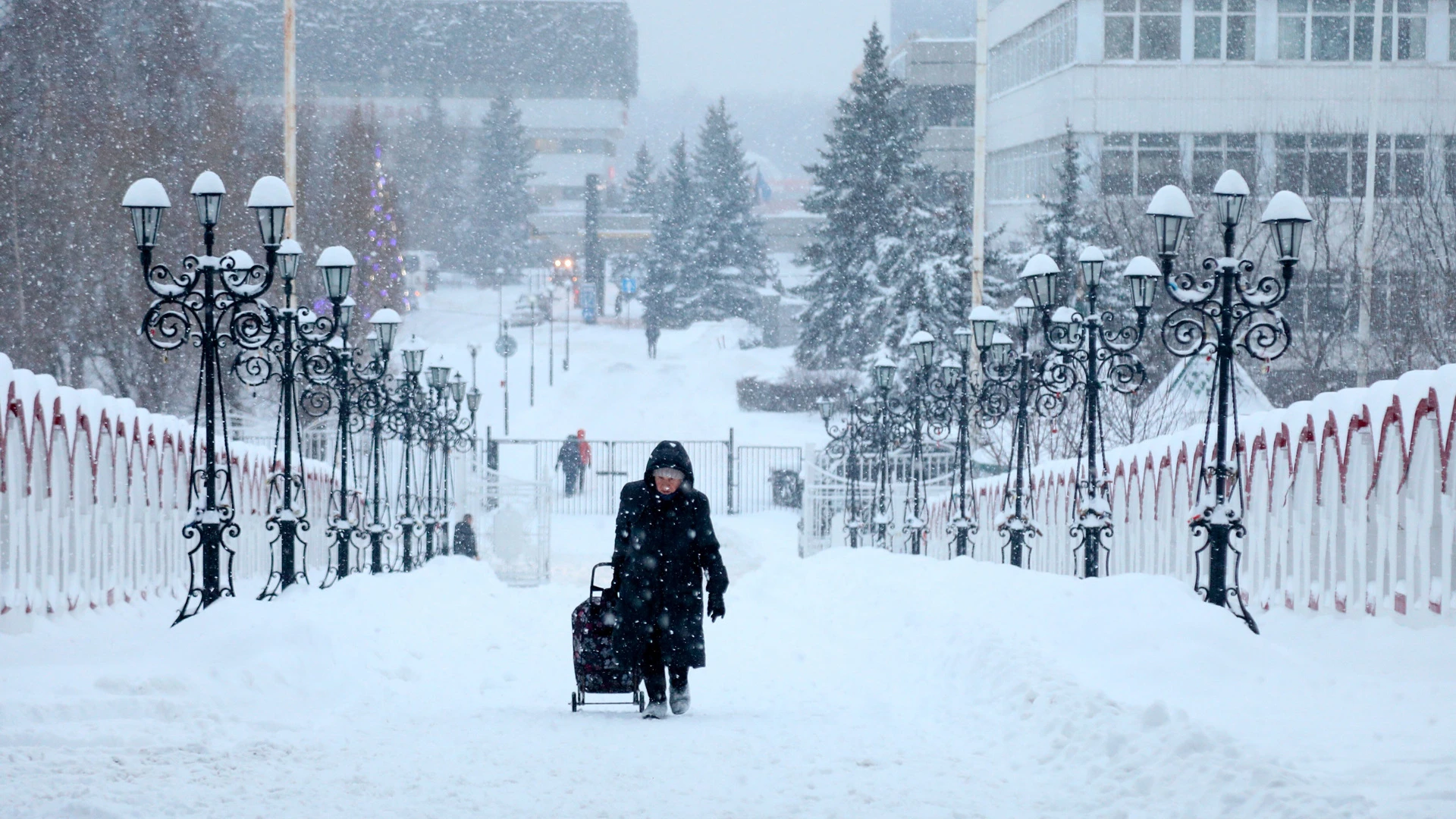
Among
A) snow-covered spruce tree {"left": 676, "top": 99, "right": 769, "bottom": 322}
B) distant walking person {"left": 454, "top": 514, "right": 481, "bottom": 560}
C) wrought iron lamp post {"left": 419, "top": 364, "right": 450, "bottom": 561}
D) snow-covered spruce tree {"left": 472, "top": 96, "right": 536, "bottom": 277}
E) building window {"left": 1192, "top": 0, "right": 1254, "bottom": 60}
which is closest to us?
wrought iron lamp post {"left": 419, "top": 364, "right": 450, "bottom": 561}

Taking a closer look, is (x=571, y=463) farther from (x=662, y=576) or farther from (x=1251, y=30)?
(x=662, y=576)

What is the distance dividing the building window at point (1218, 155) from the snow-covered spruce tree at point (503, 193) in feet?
192

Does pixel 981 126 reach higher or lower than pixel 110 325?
higher

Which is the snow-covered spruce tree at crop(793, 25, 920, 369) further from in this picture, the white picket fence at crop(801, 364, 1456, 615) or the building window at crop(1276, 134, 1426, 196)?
the white picket fence at crop(801, 364, 1456, 615)

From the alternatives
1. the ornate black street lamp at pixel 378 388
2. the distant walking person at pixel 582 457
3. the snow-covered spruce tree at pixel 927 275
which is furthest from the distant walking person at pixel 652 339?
the ornate black street lamp at pixel 378 388

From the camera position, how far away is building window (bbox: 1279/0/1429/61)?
37.7m

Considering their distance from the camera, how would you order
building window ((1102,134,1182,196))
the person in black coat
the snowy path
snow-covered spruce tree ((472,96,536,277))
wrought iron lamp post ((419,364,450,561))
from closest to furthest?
the snowy path
the person in black coat
wrought iron lamp post ((419,364,450,561))
building window ((1102,134,1182,196))
snow-covered spruce tree ((472,96,536,277))

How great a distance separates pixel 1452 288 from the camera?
2734 cm

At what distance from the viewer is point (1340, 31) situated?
3859 cm

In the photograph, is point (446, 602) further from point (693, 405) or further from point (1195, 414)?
point (693, 405)

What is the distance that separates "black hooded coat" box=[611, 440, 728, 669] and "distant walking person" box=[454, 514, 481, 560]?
58.4 ft

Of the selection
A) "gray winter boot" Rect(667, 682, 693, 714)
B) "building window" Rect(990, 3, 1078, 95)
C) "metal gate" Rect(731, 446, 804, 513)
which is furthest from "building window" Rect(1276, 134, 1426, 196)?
"gray winter boot" Rect(667, 682, 693, 714)

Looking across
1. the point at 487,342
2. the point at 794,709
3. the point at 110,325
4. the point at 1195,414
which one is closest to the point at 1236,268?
the point at 794,709

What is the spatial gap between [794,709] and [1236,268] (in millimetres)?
4736
